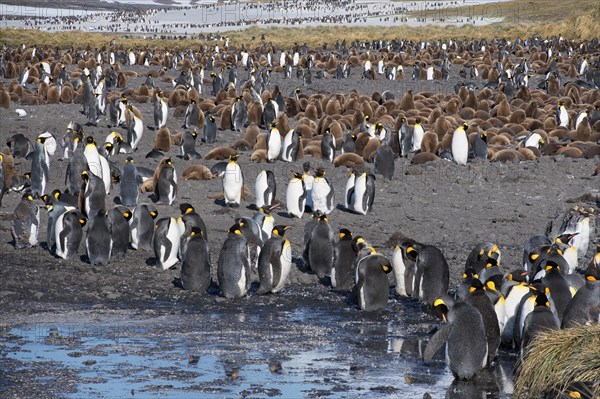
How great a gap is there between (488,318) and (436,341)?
0.46 m

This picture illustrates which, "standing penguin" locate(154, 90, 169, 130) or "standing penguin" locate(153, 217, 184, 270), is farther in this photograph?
"standing penguin" locate(154, 90, 169, 130)

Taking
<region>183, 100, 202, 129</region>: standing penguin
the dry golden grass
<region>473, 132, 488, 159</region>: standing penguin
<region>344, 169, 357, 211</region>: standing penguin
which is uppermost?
the dry golden grass

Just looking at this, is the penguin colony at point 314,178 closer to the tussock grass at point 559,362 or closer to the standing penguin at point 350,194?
the standing penguin at point 350,194

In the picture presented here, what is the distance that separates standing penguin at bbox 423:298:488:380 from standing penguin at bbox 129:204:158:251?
4738mm

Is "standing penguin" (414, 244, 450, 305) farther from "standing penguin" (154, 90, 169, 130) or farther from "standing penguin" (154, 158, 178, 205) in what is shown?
"standing penguin" (154, 90, 169, 130)

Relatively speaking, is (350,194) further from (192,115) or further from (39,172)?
(192,115)

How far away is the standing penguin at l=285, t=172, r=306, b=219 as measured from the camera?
40.1 ft

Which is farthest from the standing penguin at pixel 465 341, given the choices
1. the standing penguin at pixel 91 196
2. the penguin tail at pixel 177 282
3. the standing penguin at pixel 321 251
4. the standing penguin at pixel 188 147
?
the standing penguin at pixel 188 147

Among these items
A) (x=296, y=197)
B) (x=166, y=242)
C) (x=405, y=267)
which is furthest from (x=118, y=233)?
(x=405, y=267)

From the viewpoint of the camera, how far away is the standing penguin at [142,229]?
1066cm

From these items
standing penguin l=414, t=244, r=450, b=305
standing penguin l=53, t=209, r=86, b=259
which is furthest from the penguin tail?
standing penguin l=414, t=244, r=450, b=305

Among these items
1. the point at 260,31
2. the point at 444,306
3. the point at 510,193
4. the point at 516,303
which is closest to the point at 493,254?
the point at 516,303

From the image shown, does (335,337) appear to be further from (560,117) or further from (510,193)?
(560,117)

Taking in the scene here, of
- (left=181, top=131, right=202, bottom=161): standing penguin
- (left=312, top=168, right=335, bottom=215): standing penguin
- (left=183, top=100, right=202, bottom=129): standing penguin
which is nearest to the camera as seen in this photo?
(left=312, top=168, right=335, bottom=215): standing penguin
